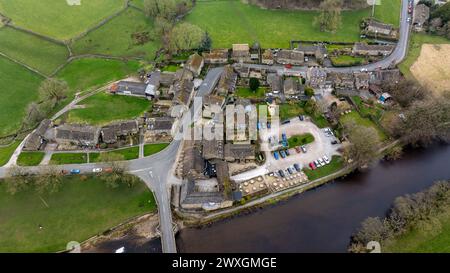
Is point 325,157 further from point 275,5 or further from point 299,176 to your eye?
point 275,5

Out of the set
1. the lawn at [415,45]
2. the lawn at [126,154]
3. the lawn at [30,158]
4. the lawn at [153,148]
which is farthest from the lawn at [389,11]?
the lawn at [30,158]

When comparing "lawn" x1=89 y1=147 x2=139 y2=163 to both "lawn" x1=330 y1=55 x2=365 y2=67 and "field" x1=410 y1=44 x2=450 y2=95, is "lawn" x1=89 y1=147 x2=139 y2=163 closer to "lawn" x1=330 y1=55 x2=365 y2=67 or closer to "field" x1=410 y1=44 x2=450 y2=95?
"lawn" x1=330 y1=55 x2=365 y2=67

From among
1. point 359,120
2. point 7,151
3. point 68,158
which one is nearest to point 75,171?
point 68,158

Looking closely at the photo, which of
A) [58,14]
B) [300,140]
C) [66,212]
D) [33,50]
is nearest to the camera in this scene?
[66,212]

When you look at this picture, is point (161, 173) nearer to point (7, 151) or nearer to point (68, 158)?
point (68, 158)

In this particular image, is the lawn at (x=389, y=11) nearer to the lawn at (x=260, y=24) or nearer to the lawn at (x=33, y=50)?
the lawn at (x=260, y=24)

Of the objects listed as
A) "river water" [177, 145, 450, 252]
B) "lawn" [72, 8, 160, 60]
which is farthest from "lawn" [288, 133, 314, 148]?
"lawn" [72, 8, 160, 60]
